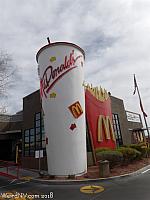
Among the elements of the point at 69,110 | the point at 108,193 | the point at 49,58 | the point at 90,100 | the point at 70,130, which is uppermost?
the point at 49,58

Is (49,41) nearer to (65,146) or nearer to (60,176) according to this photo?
(65,146)

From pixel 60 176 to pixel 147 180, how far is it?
5.66 m

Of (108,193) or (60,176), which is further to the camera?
(60,176)

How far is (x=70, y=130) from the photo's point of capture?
17.2 metres

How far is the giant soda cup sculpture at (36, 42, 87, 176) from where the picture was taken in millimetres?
16922

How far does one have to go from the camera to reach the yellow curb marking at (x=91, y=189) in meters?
12.5

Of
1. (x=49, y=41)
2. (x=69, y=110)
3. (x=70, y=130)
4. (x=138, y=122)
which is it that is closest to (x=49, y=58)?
(x=49, y=41)

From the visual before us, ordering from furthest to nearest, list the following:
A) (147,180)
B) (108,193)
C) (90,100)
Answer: (90,100) → (147,180) → (108,193)

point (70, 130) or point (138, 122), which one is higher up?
point (138, 122)

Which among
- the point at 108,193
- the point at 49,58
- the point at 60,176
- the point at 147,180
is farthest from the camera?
the point at 49,58

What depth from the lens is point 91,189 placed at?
1305 centimetres

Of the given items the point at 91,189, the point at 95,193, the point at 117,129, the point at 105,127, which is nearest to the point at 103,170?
the point at 91,189

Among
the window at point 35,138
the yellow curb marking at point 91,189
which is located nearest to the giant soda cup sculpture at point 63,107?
the yellow curb marking at point 91,189

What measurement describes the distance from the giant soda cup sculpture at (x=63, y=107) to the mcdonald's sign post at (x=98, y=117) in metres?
4.27
